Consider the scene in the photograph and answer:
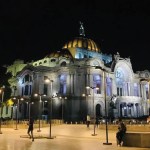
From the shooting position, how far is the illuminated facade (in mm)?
68250

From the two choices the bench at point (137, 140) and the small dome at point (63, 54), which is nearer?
the bench at point (137, 140)

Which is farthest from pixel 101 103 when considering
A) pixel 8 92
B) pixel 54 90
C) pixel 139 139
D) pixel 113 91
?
pixel 139 139

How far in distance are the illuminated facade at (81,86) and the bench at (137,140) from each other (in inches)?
1873

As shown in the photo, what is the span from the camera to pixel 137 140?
17141 mm

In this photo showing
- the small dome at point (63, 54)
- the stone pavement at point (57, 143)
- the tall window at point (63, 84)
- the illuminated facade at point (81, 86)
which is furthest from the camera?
the small dome at point (63, 54)

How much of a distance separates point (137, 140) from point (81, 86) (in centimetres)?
5255

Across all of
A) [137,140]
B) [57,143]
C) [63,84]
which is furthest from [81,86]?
[137,140]

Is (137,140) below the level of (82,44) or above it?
below

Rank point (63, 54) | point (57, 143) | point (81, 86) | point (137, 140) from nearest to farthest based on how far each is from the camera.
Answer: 1. point (137, 140)
2. point (57, 143)
3. point (81, 86)
4. point (63, 54)

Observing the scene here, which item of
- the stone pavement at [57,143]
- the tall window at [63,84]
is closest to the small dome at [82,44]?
the tall window at [63,84]

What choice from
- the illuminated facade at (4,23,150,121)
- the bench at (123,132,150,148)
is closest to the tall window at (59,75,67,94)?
the illuminated facade at (4,23,150,121)

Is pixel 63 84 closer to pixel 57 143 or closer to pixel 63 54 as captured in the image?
pixel 63 54

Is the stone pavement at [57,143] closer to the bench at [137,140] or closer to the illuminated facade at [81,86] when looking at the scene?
the bench at [137,140]

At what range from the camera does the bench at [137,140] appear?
16.8 meters
